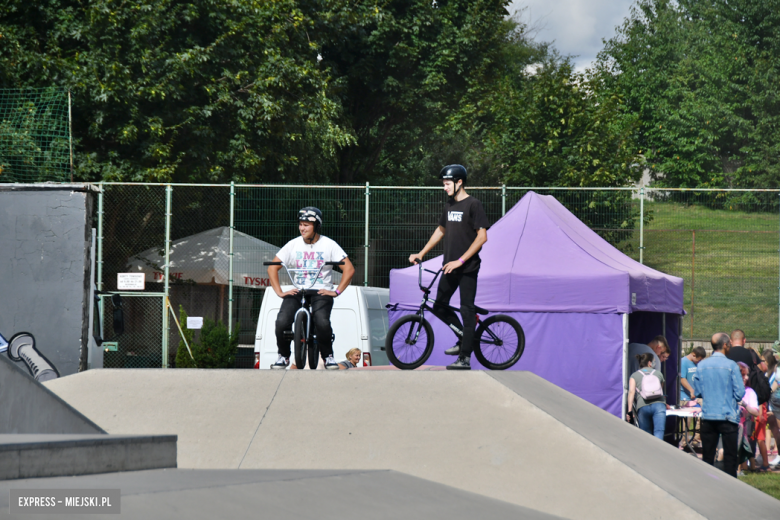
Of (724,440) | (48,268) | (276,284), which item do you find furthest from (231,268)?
(724,440)

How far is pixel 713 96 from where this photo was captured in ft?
132

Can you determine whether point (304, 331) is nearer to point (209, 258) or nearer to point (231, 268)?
point (231, 268)

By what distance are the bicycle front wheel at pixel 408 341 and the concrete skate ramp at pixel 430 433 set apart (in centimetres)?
86

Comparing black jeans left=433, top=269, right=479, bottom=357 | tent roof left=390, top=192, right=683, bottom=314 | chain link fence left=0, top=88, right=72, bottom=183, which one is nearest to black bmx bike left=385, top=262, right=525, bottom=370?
black jeans left=433, top=269, right=479, bottom=357

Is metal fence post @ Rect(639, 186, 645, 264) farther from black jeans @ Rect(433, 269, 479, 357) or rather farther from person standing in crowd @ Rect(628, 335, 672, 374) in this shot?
black jeans @ Rect(433, 269, 479, 357)

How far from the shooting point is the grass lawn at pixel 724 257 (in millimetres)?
15133

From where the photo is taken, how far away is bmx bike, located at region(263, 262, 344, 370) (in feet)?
23.5

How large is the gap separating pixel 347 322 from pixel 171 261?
493 centimetres

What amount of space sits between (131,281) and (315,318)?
6927 mm

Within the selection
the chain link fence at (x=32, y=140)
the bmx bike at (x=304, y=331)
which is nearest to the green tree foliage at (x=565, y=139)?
the chain link fence at (x=32, y=140)

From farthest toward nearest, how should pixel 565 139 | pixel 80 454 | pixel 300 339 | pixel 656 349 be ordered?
pixel 565 139
pixel 656 349
pixel 300 339
pixel 80 454

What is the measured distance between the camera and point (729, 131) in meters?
39.7

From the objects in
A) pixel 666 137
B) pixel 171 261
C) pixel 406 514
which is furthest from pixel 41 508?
pixel 666 137

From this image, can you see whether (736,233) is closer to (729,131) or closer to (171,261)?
(171,261)
